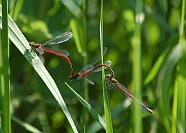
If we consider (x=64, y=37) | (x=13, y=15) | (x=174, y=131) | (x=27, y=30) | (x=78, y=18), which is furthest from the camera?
(x=27, y=30)

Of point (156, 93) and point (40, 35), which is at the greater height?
point (40, 35)

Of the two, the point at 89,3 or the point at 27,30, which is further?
the point at 89,3

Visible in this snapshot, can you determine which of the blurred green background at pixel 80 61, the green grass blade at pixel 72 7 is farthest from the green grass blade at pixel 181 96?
the green grass blade at pixel 72 7

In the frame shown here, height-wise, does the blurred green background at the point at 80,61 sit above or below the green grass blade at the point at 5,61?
above

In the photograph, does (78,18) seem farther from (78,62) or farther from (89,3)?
(89,3)

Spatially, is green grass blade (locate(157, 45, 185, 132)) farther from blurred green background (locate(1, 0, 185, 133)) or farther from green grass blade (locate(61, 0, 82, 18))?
green grass blade (locate(61, 0, 82, 18))

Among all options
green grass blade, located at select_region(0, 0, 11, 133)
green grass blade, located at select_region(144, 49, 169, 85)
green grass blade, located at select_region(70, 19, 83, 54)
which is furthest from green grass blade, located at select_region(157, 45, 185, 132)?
green grass blade, located at select_region(0, 0, 11, 133)

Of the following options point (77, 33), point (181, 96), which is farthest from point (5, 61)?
point (77, 33)

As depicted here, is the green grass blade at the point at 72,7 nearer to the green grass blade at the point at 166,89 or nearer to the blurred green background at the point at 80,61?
the blurred green background at the point at 80,61

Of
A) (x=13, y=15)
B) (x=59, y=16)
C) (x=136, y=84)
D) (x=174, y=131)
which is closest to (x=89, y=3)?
(x=59, y=16)
